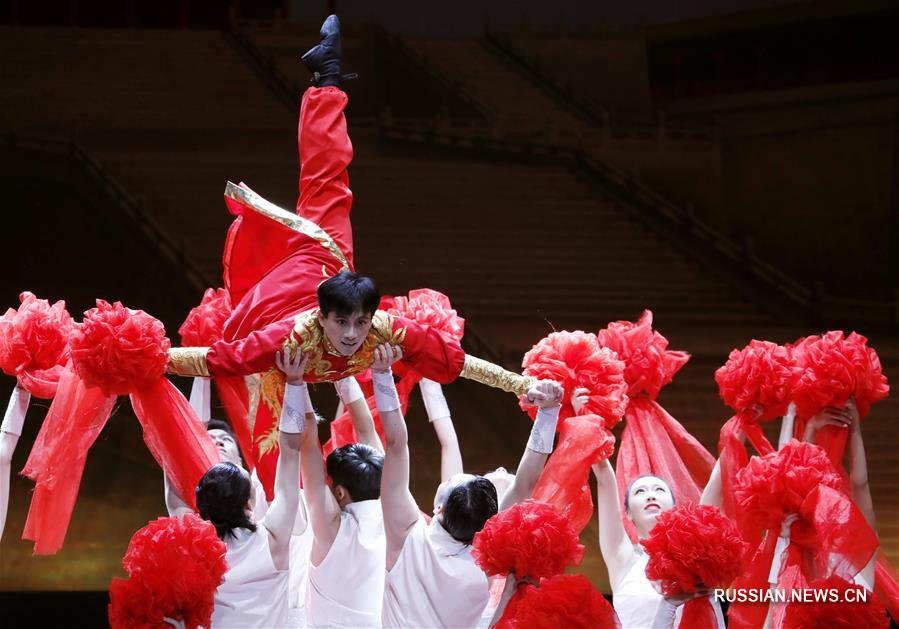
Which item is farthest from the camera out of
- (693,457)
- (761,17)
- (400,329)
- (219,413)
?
(761,17)

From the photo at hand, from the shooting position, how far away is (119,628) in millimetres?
2283

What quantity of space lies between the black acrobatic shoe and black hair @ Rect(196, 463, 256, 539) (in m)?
1.28

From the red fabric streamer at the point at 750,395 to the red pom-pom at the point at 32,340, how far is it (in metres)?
1.77

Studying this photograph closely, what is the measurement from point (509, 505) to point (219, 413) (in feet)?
12.7

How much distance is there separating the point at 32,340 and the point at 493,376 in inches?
48.8

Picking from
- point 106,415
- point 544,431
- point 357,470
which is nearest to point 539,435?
point 544,431

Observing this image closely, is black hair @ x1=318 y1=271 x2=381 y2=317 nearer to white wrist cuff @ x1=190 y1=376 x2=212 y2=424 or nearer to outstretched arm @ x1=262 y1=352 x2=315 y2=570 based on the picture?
outstretched arm @ x1=262 y1=352 x2=315 y2=570

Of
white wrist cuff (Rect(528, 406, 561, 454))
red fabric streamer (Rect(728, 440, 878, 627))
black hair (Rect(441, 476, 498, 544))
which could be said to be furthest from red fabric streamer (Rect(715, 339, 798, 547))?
black hair (Rect(441, 476, 498, 544))

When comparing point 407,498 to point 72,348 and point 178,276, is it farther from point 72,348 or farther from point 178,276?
point 178,276

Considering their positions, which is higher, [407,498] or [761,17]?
[761,17]

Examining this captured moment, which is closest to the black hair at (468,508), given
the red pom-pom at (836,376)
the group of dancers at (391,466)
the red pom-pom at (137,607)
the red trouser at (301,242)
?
the group of dancers at (391,466)

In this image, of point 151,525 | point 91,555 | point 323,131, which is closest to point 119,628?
point 151,525

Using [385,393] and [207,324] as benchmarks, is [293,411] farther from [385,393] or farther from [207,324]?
[207,324]

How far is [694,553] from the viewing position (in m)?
2.38
